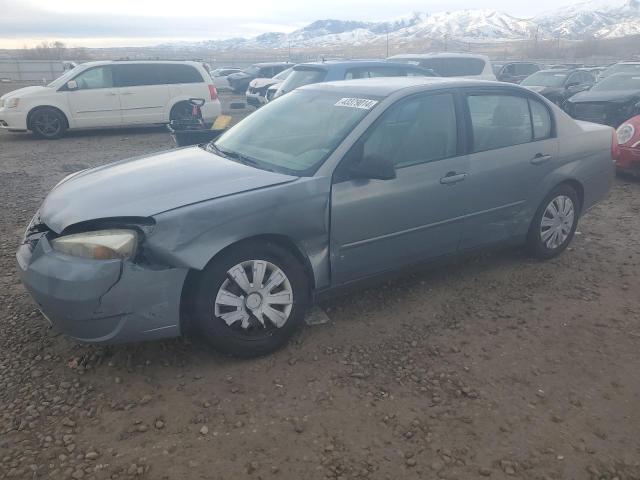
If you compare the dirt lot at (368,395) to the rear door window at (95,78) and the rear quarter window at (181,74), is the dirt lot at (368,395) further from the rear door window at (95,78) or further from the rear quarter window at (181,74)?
the rear quarter window at (181,74)

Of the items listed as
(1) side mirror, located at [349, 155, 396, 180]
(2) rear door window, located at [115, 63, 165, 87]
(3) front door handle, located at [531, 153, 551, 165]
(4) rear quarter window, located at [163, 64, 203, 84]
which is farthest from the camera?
(4) rear quarter window, located at [163, 64, 203, 84]

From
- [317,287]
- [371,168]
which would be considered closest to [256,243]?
[317,287]

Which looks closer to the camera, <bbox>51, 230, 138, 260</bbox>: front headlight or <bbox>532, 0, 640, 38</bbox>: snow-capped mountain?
<bbox>51, 230, 138, 260</bbox>: front headlight

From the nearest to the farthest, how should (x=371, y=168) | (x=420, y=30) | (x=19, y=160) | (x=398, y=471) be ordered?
(x=398, y=471)
(x=371, y=168)
(x=19, y=160)
(x=420, y=30)

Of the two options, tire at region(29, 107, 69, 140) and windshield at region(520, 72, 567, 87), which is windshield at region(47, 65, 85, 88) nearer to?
tire at region(29, 107, 69, 140)

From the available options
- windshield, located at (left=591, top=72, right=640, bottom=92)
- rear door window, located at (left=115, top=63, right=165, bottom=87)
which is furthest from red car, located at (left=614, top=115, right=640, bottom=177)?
rear door window, located at (left=115, top=63, right=165, bottom=87)

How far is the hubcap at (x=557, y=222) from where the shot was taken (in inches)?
181

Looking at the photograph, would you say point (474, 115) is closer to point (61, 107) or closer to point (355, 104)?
point (355, 104)

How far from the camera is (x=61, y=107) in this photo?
11484mm

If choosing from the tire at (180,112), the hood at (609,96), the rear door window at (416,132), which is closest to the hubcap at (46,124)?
the tire at (180,112)

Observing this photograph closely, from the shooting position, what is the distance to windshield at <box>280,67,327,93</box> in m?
9.52

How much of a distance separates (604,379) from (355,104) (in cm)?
231

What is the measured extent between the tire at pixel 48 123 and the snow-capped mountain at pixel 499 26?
87752 mm

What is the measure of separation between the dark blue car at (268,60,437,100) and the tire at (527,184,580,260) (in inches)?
213
